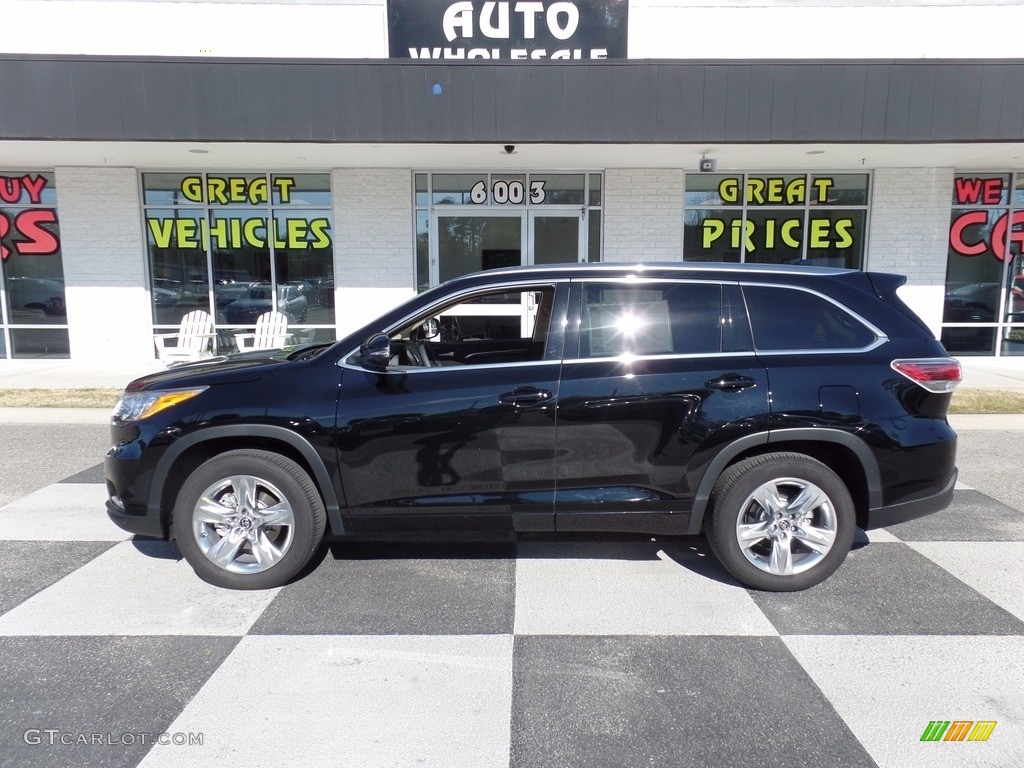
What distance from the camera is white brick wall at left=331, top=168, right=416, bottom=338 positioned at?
37.8ft

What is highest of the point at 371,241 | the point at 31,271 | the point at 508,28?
the point at 508,28

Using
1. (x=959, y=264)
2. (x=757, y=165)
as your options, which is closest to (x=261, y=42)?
(x=757, y=165)

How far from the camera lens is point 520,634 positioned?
3355 mm

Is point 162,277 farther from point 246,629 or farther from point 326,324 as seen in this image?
point 246,629

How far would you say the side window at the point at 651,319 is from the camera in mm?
3781

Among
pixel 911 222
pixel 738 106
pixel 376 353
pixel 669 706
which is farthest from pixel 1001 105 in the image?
pixel 669 706

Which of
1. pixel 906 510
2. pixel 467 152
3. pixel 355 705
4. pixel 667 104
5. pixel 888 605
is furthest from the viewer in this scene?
pixel 467 152

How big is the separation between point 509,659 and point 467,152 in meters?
8.29

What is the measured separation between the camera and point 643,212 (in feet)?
38.3

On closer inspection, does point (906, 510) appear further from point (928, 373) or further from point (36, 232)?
→ point (36, 232)

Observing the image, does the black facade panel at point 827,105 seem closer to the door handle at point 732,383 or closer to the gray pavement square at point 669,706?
the door handle at point 732,383

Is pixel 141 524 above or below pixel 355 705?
above

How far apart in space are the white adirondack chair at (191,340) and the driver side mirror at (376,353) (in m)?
8.42

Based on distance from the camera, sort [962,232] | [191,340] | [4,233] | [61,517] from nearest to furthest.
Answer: [61,517]
[191,340]
[962,232]
[4,233]
